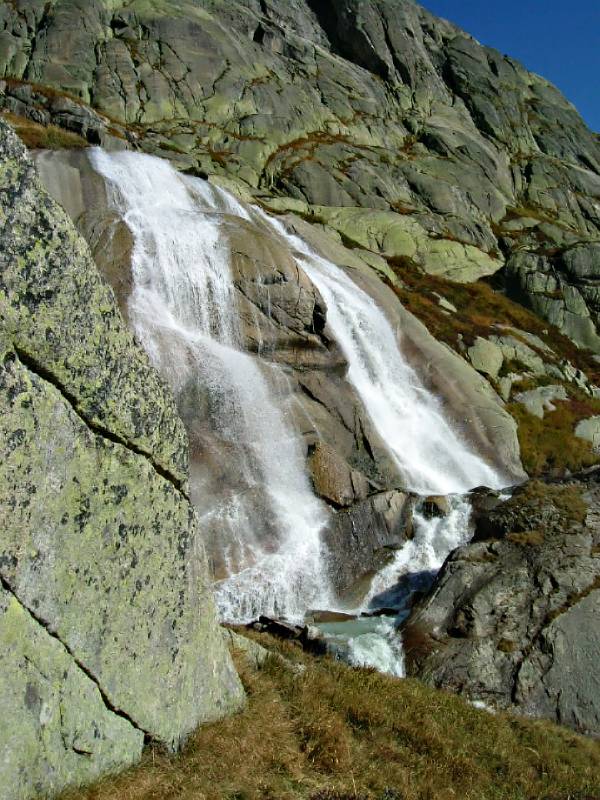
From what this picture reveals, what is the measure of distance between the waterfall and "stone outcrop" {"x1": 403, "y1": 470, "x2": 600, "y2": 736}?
10.7 m

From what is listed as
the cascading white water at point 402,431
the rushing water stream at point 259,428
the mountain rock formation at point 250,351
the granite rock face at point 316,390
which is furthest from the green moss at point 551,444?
the rushing water stream at point 259,428

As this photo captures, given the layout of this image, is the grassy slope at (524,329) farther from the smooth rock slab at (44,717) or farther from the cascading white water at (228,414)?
the smooth rock slab at (44,717)

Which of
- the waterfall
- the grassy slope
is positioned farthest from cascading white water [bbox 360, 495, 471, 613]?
the grassy slope

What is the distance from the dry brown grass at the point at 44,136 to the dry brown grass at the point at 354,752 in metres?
44.4

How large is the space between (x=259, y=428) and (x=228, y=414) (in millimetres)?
1521

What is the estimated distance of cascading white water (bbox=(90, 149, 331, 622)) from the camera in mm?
22547

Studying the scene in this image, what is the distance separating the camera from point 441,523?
86.6 feet

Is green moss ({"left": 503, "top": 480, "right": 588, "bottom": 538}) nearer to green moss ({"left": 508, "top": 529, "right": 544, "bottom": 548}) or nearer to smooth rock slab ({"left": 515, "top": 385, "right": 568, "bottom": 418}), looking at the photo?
green moss ({"left": 508, "top": 529, "right": 544, "bottom": 548})

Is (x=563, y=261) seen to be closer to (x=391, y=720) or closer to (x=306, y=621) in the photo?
(x=306, y=621)

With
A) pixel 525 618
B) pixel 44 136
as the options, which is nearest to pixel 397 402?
pixel 525 618

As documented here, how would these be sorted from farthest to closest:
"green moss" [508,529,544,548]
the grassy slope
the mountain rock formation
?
the grassy slope < "green moss" [508,529,544,548] < the mountain rock formation

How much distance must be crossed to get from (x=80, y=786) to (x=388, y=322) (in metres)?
38.9

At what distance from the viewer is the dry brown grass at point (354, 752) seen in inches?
253

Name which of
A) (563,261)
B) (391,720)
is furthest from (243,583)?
(563,261)
